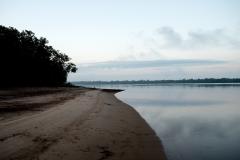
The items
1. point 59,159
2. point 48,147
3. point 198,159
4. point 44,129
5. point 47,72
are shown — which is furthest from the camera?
point 47,72

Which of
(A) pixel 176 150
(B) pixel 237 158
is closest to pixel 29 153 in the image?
(A) pixel 176 150

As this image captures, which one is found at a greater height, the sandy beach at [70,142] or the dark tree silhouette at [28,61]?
the dark tree silhouette at [28,61]

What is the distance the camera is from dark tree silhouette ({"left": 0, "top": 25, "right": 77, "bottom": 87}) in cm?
5794

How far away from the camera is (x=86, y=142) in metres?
10.6

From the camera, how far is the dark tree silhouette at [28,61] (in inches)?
2281

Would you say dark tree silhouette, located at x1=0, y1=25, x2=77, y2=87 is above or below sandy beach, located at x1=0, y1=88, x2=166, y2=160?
above

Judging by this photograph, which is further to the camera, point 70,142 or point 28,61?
point 28,61

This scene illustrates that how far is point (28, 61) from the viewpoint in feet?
223

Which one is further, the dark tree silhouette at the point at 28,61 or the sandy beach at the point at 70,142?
the dark tree silhouette at the point at 28,61

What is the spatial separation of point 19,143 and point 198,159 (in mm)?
6339

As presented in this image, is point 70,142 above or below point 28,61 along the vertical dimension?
below

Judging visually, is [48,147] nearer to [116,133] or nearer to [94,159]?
[94,159]

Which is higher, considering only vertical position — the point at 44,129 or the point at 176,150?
the point at 44,129

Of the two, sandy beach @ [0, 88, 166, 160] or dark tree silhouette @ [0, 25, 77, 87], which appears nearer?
sandy beach @ [0, 88, 166, 160]
